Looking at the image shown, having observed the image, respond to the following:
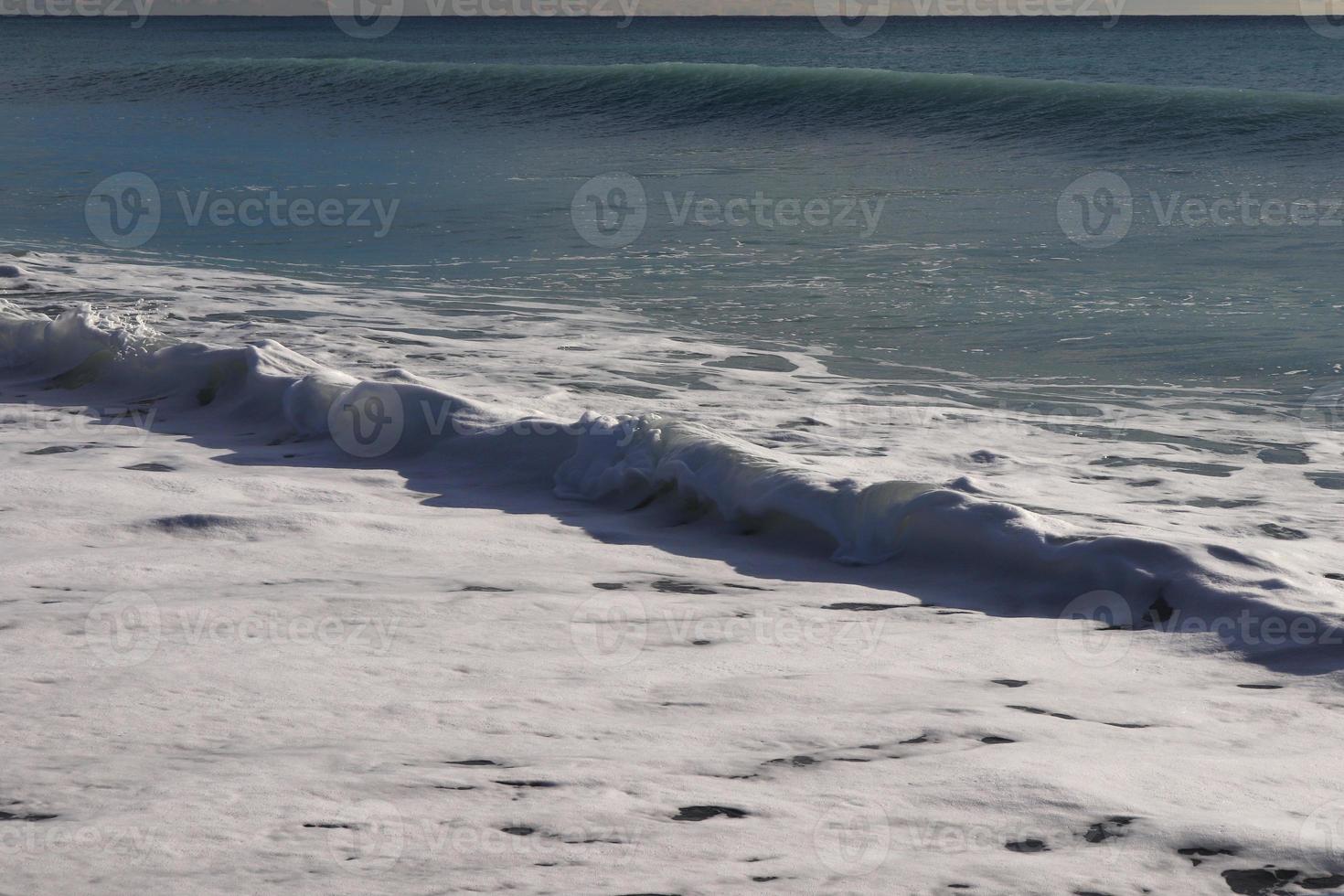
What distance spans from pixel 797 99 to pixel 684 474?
19.3 metres

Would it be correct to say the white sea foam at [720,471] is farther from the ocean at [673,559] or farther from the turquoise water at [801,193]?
the turquoise water at [801,193]

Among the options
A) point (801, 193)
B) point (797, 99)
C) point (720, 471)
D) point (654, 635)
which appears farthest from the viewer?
point (797, 99)

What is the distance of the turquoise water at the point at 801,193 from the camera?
706 cm

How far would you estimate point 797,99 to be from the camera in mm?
22125

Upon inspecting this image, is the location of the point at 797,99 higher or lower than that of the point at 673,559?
higher

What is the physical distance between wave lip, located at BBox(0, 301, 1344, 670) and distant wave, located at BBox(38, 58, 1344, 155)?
1471 cm

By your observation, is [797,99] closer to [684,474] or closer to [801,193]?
[801,193]

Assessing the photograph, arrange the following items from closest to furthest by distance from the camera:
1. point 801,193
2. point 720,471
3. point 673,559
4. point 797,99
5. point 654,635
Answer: point 654,635 → point 673,559 → point 720,471 → point 801,193 → point 797,99

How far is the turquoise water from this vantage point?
23.2 feet

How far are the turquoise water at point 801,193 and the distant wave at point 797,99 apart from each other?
0.08 metres

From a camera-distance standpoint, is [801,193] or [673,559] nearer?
[673,559]

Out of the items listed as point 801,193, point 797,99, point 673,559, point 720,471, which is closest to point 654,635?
point 673,559

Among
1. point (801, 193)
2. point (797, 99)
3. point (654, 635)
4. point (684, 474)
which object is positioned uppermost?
point (797, 99)

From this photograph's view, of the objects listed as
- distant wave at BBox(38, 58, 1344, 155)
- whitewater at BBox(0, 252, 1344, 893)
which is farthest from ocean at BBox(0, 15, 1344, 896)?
distant wave at BBox(38, 58, 1344, 155)
